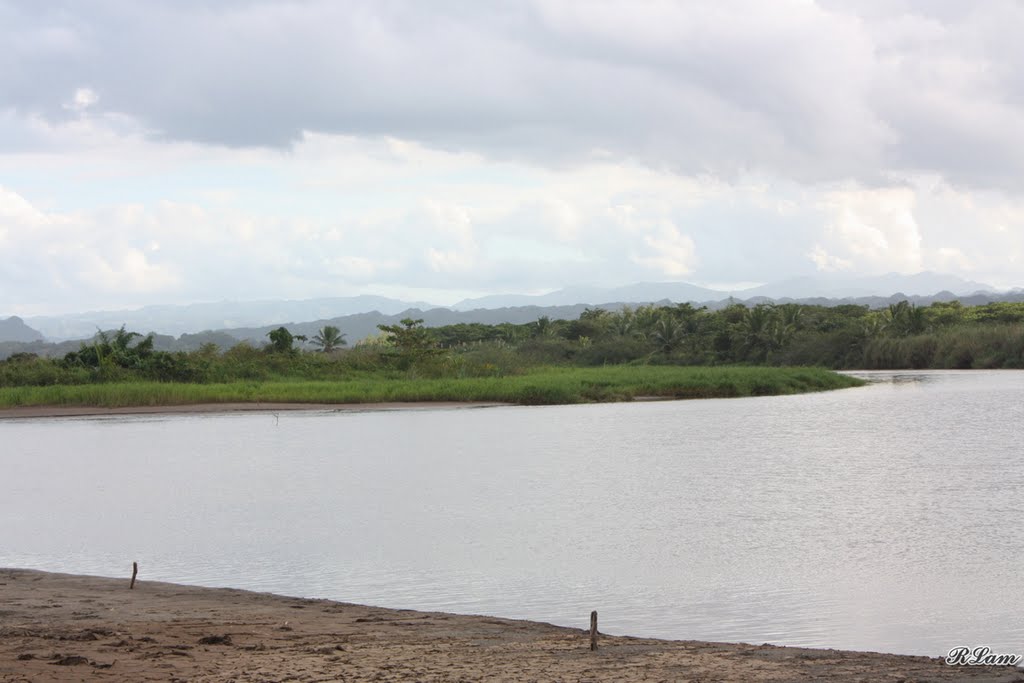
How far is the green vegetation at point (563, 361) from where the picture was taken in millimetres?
41969

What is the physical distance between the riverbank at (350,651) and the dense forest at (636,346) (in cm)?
3646

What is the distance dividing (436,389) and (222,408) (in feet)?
25.8

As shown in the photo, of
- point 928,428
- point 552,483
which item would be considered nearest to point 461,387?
point 928,428

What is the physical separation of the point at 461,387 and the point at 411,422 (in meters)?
8.94

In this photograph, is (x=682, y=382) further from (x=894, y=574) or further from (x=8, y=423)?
(x=894, y=574)

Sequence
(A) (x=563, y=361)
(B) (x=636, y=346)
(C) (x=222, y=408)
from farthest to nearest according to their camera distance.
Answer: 1. (B) (x=636, y=346)
2. (A) (x=563, y=361)
3. (C) (x=222, y=408)

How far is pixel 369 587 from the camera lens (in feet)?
35.4

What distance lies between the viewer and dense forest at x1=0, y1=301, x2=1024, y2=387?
46656 millimetres

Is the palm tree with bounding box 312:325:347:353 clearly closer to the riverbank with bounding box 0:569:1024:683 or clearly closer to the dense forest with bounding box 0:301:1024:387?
the dense forest with bounding box 0:301:1024:387

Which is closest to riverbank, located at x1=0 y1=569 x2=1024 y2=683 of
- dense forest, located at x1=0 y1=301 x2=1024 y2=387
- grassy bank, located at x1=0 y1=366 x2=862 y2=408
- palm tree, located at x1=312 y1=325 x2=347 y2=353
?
grassy bank, located at x1=0 y1=366 x2=862 y2=408

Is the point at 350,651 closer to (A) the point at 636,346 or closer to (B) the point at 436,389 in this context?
(B) the point at 436,389

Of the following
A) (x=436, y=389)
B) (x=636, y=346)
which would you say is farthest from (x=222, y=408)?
(x=636, y=346)

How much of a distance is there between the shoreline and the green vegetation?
0.32 m

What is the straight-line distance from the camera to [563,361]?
75.1 metres
